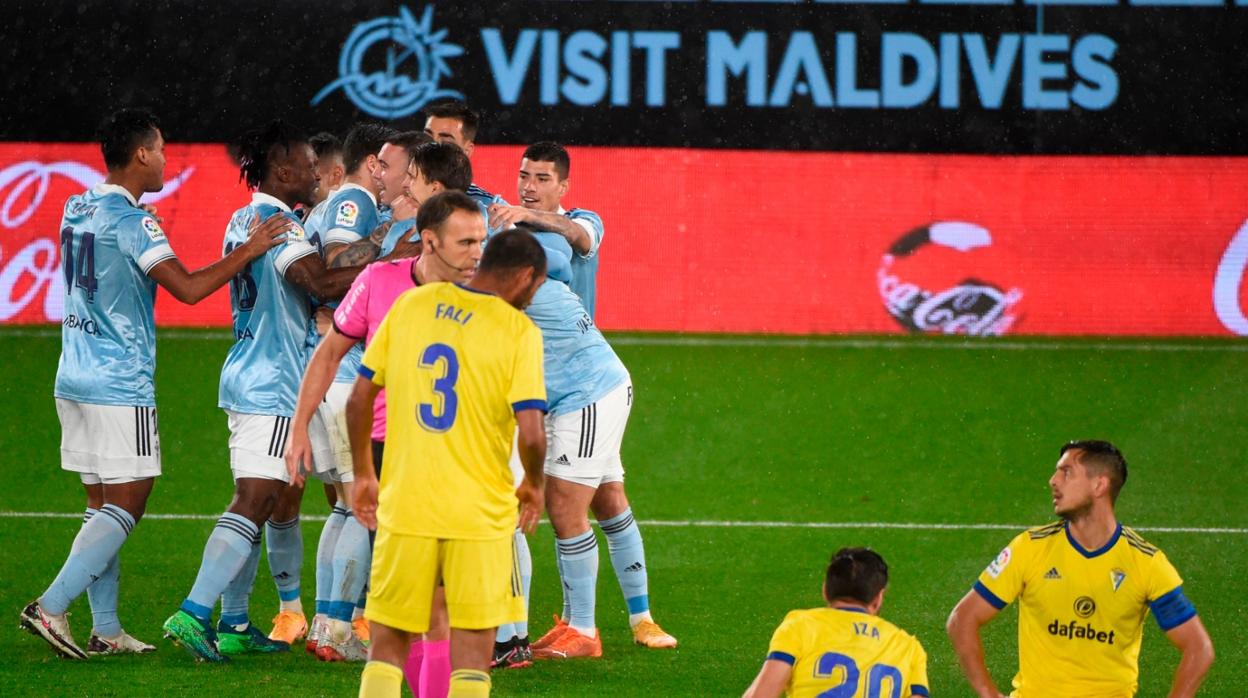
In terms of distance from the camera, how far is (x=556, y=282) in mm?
6590

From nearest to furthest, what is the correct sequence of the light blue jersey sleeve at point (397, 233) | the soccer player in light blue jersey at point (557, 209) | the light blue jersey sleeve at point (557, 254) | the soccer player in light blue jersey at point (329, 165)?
the light blue jersey sleeve at point (397, 233) < the light blue jersey sleeve at point (557, 254) < the soccer player in light blue jersey at point (557, 209) < the soccer player in light blue jersey at point (329, 165)

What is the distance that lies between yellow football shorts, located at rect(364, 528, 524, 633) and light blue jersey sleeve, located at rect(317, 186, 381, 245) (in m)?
2.11

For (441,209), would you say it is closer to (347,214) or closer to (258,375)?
(347,214)

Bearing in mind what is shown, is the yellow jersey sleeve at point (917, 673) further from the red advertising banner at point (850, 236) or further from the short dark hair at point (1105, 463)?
the red advertising banner at point (850, 236)

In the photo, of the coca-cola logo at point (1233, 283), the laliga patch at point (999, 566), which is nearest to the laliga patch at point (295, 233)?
the laliga patch at point (999, 566)

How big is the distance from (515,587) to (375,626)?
429 mm

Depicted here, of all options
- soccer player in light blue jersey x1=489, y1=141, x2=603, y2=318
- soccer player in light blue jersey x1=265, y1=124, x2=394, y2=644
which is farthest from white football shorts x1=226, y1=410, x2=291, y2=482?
soccer player in light blue jersey x1=489, y1=141, x2=603, y2=318

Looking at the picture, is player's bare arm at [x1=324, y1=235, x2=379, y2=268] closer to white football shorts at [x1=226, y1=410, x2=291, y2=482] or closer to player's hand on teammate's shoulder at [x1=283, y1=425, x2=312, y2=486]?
white football shorts at [x1=226, y1=410, x2=291, y2=482]

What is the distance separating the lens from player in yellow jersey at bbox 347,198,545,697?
4.66 metres

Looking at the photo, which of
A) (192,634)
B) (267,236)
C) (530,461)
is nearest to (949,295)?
(267,236)

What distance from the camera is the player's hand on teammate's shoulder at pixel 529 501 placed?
194 inches

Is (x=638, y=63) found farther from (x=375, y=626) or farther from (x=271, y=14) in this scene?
(x=375, y=626)

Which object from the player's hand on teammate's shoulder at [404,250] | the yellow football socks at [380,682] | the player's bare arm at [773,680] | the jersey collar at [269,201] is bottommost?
the yellow football socks at [380,682]

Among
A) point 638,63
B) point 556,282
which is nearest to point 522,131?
point 638,63
